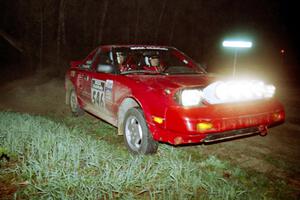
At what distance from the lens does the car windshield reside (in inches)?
206

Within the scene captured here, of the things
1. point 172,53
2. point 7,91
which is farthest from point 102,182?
point 7,91

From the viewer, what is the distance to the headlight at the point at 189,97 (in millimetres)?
3715

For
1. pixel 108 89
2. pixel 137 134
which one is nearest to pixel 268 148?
pixel 137 134

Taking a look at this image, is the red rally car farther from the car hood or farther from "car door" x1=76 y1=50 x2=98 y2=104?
"car door" x1=76 y1=50 x2=98 y2=104

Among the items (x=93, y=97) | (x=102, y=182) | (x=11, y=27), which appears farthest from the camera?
(x=11, y=27)

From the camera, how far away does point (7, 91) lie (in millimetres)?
10977

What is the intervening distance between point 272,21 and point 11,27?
1119 inches

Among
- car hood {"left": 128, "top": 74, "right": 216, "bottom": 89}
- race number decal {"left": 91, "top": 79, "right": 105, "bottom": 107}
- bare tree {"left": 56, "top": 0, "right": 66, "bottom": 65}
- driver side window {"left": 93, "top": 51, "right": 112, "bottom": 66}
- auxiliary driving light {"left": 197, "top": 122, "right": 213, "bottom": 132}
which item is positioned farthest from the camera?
bare tree {"left": 56, "top": 0, "right": 66, "bottom": 65}

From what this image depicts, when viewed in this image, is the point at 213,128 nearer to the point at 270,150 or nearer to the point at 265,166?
the point at 265,166

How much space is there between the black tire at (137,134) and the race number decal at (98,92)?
91cm

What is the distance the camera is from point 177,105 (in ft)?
12.0

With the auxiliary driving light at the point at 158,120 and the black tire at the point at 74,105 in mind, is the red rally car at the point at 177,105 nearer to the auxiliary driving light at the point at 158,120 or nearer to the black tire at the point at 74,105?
the auxiliary driving light at the point at 158,120

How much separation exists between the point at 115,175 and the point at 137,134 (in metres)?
1.19

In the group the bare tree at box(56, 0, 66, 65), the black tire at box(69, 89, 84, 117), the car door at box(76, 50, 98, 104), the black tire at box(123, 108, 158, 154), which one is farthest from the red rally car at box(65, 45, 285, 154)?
the bare tree at box(56, 0, 66, 65)
